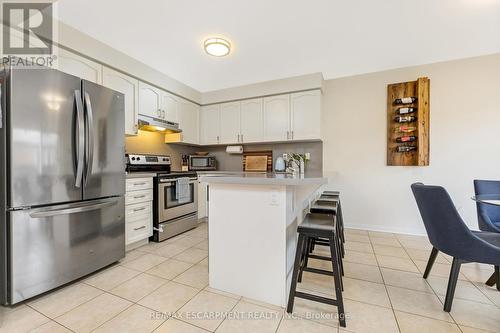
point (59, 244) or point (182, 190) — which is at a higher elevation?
point (182, 190)

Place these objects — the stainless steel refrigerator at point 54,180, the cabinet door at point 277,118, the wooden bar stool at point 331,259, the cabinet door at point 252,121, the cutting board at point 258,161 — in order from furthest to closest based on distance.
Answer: the cutting board at point 258,161, the cabinet door at point 252,121, the cabinet door at point 277,118, the stainless steel refrigerator at point 54,180, the wooden bar stool at point 331,259

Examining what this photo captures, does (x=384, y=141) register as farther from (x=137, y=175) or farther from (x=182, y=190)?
(x=137, y=175)

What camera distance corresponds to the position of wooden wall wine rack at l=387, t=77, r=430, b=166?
3.16 m

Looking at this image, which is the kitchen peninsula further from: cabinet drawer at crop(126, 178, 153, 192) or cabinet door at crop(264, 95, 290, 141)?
cabinet door at crop(264, 95, 290, 141)

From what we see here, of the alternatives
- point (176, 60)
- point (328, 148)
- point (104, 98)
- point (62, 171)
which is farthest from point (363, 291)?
point (176, 60)

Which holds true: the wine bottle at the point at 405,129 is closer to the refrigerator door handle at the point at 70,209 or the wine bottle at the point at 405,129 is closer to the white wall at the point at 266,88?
the white wall at the point at 266,88

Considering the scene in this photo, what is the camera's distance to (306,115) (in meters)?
3.63

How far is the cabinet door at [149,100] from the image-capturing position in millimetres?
3195

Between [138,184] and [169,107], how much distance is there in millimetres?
1563

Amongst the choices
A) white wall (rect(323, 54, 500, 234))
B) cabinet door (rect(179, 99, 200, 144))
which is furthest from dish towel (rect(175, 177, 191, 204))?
white wall (rect(323, 54, 500, 234))

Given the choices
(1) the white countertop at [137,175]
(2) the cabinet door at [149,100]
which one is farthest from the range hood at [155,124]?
(1) the white countertop at [137,175]

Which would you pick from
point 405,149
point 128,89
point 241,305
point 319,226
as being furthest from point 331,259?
point 128,89

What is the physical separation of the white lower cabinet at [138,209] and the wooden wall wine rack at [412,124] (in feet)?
11.8

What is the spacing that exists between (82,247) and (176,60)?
2.56 m
